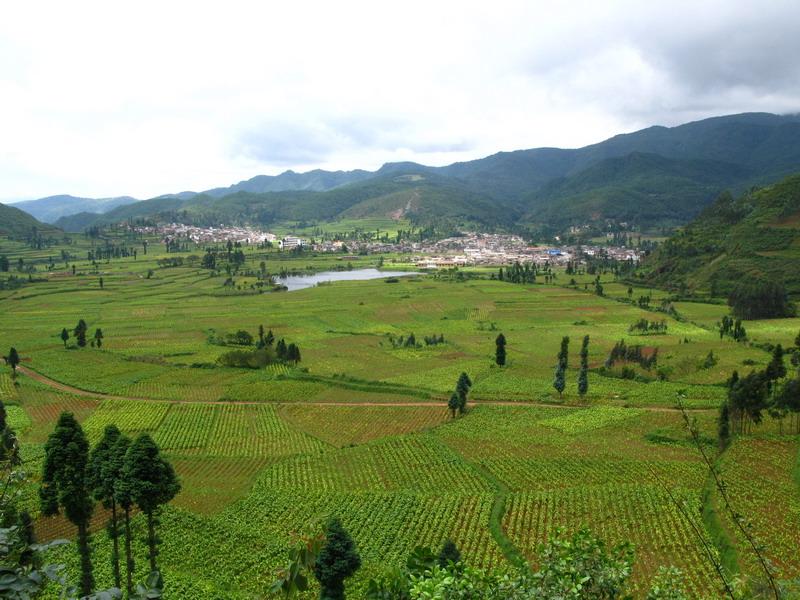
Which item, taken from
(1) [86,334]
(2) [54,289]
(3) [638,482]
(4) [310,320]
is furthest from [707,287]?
(2) [54,289]

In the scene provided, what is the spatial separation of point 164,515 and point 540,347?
56.2 m

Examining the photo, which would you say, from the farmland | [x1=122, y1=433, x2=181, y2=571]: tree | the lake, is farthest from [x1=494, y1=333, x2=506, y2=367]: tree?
the lake

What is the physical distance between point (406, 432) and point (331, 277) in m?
117

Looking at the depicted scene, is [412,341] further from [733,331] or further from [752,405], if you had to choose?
[752,405]

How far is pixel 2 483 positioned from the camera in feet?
21.7

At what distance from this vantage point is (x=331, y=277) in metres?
160

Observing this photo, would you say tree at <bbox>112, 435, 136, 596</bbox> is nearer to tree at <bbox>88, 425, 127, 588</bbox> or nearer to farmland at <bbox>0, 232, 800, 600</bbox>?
tree at <bbox>88, 425, 127, 588</bbox>

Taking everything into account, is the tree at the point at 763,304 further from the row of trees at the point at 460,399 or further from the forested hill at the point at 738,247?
the row of trees at the point at 460,399

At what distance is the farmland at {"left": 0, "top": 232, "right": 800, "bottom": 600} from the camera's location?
2841 centimetres

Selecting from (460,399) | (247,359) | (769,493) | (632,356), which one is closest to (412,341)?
(247,359)

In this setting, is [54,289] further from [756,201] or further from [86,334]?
[756,201]

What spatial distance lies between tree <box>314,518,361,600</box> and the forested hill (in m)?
112

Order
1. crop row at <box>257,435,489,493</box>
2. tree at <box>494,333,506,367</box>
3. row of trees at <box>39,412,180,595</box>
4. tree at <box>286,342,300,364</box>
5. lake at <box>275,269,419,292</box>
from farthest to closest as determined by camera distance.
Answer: lake at <box>275,269,419,292</box> → tree at <box>286,342,300,364</box> → tree at <box>494,333,506,367</box> → crop row at <box>257,435,489,493</box> → row of trees at <box>39,412,180,595</box>

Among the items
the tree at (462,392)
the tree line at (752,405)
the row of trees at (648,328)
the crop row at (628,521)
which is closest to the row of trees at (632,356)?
the row of trees at (648,328)
